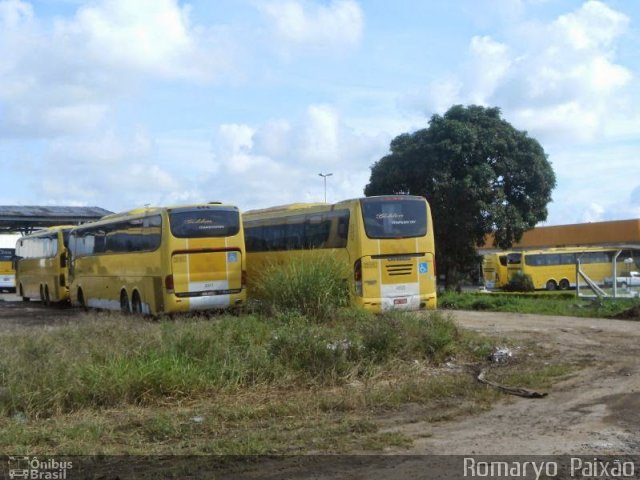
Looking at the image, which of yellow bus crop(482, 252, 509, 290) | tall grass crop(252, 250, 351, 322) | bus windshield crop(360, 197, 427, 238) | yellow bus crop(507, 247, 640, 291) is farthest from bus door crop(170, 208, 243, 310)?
yellow bus crop(482, 252, 509, 290)

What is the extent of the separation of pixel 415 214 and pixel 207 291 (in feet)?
19.0

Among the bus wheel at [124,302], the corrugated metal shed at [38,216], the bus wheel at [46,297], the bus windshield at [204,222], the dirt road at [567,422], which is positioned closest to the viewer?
the dirt road at [567,422]

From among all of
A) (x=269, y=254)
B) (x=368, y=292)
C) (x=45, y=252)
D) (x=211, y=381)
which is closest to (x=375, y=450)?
(x=211, y=381)

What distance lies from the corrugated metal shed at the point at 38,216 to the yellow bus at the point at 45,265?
8.07 m

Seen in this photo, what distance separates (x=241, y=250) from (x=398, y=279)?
4.45 m

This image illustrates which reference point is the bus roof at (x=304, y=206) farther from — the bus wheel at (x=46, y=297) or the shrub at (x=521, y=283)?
the shrub at (x=521, y=283)

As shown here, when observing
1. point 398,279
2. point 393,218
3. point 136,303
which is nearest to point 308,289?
point 398,279

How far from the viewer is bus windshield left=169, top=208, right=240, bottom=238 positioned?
19.0m

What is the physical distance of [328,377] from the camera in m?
10.4

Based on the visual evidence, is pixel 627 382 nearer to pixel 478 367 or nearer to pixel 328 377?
pixel 478 367

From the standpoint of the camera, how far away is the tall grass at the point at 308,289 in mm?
13875

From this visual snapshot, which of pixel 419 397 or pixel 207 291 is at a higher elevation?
pixel 207 291

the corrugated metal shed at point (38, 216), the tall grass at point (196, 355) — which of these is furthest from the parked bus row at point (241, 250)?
the corrugated metal shed at point (38, 216)

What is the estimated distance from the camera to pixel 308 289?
14.1 m
